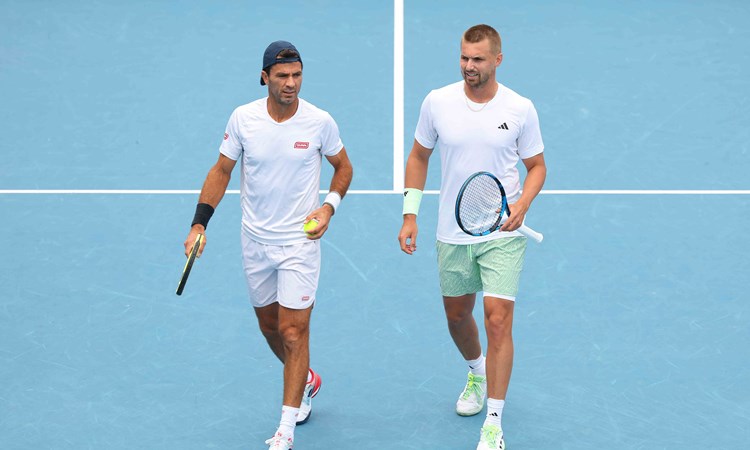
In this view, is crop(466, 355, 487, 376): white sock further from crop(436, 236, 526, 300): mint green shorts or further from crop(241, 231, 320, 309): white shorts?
crop(241, 231, 320, 309): white shorts

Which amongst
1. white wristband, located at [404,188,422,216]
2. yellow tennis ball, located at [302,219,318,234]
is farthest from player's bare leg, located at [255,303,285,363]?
white wristband, located at [404,188,422,216]

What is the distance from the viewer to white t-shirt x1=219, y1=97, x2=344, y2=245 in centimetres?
673

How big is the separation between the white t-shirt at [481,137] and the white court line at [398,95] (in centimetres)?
320

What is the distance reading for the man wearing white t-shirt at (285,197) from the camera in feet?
21.8

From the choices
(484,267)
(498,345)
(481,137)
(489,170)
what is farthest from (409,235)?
(498,345)

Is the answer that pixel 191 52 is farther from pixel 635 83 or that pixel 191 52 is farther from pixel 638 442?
pixel 638 442

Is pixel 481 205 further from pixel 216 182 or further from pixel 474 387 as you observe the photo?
pixel 216 182

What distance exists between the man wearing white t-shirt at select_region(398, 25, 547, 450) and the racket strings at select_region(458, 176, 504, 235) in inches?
4.4

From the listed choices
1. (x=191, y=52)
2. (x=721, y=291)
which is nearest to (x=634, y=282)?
(x=721, y=291)

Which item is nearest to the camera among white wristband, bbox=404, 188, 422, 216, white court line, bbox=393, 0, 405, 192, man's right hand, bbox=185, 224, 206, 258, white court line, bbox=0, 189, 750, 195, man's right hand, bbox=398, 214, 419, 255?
man's right hand, bbox=185, 224, 206, 258

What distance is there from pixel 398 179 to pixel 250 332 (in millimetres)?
2536

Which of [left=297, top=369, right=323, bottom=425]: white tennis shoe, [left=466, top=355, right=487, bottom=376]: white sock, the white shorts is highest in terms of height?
the white shorts

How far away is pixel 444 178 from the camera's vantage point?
693 cm

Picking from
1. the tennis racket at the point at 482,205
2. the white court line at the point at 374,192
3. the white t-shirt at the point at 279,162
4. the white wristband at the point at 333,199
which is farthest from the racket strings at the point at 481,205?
the white court line at the point at 374,192
